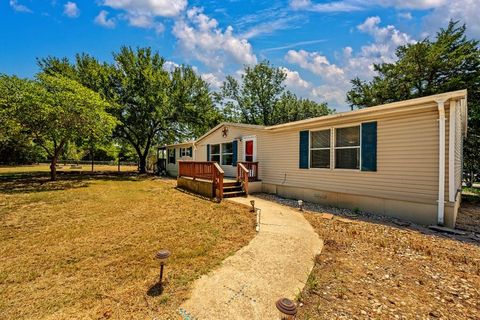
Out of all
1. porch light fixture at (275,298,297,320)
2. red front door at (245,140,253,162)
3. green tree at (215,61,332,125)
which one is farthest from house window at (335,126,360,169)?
green tree at (215,61,332,125)

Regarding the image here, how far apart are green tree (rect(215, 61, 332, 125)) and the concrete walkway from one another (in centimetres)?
2492

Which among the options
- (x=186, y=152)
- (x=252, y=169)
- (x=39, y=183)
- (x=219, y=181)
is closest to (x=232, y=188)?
(x=219, y=181)

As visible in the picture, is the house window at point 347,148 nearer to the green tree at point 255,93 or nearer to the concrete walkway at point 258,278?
the concrete walkway at point 258,278

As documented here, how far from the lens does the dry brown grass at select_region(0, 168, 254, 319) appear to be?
258 cm

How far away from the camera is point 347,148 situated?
7395 mm

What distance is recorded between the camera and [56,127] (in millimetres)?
12102

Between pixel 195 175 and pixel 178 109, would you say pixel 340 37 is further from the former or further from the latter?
pixel 178 109

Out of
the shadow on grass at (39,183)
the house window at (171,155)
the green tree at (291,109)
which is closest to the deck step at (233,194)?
the shadow on grass at (39,183)

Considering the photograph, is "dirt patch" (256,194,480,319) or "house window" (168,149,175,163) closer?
"dirt patch" (256,194,480,319)

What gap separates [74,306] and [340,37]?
39.2 feet

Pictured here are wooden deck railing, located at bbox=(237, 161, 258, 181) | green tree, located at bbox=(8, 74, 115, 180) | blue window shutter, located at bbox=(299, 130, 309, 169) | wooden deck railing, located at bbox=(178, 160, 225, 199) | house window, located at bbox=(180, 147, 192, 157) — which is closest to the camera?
blue window shutter, located at bbox=(299, 130, 309, 169)

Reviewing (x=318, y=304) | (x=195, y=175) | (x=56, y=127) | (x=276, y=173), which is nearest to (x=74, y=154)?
(x=56, y=127)

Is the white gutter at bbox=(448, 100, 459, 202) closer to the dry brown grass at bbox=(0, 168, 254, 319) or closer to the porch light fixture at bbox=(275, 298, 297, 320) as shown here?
the dry brown grass at bbox=(0, 168, 254, 319)

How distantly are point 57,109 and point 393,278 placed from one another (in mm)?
14697
